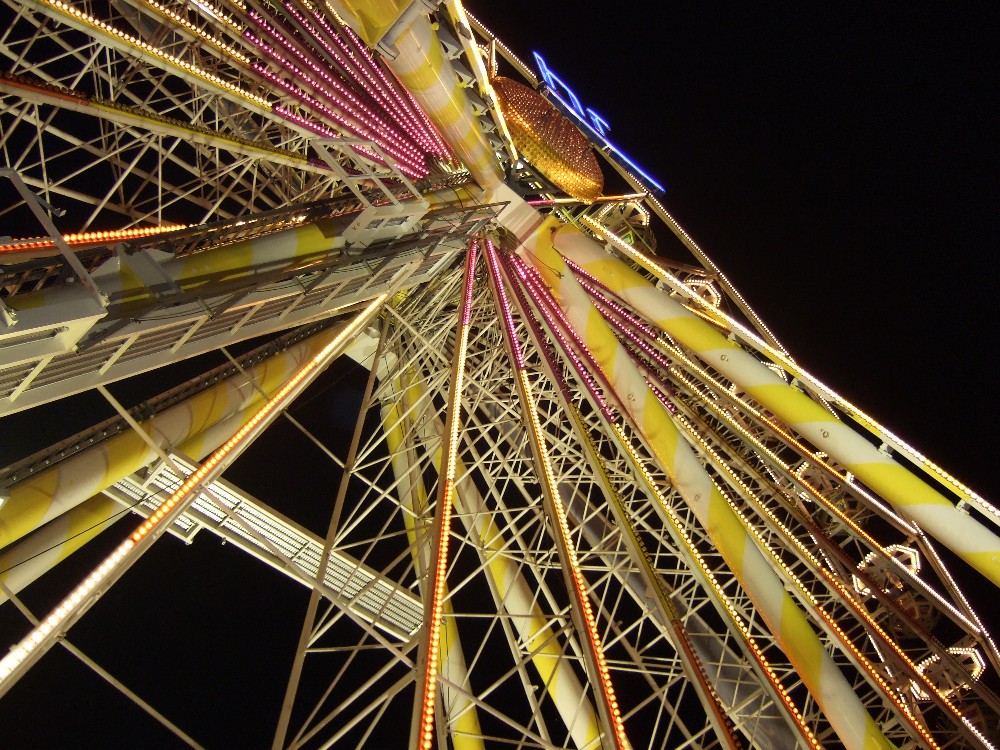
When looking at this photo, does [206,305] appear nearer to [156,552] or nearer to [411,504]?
[411,504]

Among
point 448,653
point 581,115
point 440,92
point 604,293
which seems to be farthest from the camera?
point 581,115

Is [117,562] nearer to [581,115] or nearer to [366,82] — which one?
[366,82]

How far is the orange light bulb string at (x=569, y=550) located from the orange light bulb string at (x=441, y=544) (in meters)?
0.39

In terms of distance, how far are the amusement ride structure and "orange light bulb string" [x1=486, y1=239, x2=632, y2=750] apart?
0.02m

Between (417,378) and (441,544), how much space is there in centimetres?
477

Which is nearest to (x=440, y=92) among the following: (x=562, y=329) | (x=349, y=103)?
(x=349, y=103)

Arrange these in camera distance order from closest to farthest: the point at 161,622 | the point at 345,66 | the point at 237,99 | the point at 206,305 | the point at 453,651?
the point at 206,305 → the point at 237,99 → the point at 345,66 → the point at 453,651 → the point at 161,622

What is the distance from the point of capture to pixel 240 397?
9414 millimetres

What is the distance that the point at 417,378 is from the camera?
11.0 metres

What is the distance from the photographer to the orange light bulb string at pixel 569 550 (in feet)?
19.2

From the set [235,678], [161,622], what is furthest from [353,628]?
[161,622]

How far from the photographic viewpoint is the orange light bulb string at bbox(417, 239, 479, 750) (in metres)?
5.24

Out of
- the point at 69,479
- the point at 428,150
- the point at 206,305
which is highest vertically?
the point at 428,150

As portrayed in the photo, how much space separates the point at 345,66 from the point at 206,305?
338 centimetres
